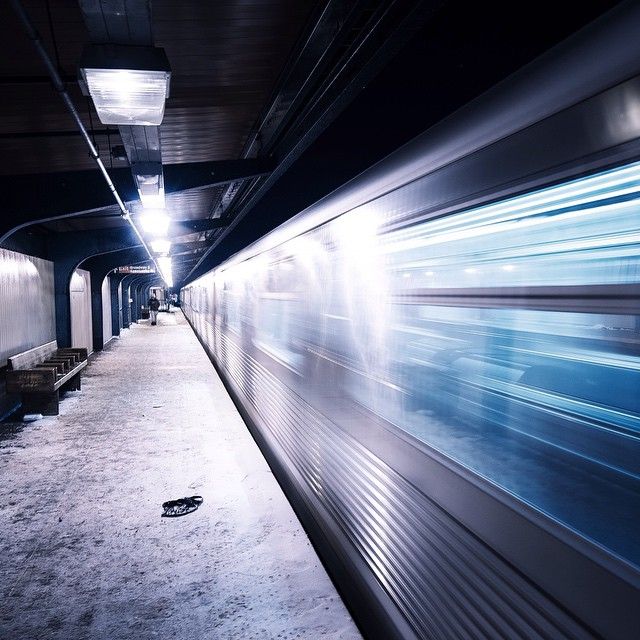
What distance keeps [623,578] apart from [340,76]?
374 centimetres

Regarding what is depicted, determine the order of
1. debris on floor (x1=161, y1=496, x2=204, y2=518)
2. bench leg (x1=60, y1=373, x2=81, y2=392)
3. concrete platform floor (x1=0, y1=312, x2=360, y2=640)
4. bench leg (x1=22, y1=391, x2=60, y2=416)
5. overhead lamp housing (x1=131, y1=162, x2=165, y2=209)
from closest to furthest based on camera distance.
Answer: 1. concrete platform floor (x1=0, y1=312, x2=360, y2=640)
2. debris on floor (x1=161, y1=496, x2=204, y2=518)
3. overhead lamp housing (x1=131, y1=162, x2=165, y2=209)
4. bench leg (x1=22, y1=391, x2=60, y2=416)
5. bench leg (x1=60, y1=373, x2=81, y2=392)

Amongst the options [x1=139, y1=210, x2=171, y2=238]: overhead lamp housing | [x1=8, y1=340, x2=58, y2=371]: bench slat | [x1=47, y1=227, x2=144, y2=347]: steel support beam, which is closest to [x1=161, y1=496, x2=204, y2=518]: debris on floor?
[x1=139, y1=210, x2=171, y2=238]: overhead lamp housing

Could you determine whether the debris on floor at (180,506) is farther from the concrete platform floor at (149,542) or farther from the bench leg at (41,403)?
the bench leg at (41,403)

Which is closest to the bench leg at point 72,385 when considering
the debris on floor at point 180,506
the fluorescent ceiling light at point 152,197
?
the fluorescent ceiling light at point 152,197

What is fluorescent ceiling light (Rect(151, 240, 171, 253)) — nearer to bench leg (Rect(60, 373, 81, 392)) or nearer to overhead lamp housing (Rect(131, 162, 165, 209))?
bench leg (Rect(60, 373, 81, 392))

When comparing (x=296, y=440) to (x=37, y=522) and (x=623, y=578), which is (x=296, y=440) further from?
(x=623, y=578)

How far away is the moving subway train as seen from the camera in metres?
1.26

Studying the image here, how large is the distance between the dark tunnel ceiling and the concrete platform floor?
266 centimetres

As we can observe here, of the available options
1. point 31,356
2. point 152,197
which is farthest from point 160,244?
point 152,197

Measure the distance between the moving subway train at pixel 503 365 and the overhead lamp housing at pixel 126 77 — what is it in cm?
119

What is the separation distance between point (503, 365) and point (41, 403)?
743 cm

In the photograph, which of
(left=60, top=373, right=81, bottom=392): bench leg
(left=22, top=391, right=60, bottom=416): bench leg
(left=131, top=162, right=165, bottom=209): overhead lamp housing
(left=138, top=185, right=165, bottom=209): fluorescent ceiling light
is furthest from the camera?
(left=60, top=373, right=81, bottom=392): bench leg

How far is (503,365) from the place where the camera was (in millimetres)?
1676

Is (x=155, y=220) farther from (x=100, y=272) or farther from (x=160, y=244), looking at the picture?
(x=100, y=272)
